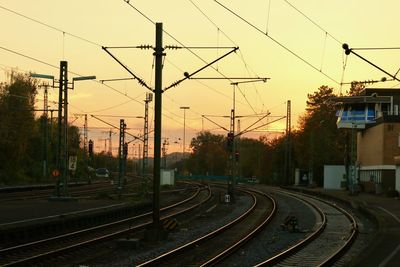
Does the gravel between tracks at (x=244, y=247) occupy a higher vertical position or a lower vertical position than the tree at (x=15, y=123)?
lower

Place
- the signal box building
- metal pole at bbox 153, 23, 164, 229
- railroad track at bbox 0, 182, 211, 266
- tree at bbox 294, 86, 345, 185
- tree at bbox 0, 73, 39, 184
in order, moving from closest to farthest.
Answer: railroad track at bbox 0, 182, 211, 266 < metal pole at bbox 153, 23, 164, 229 < the signal box building < tree at bbox 0, 73, 39, 184 < tree at bbox 294, 86, 345, 185

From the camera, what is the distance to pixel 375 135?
222ft

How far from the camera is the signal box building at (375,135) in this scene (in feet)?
202

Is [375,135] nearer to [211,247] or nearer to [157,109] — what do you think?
[157,109]

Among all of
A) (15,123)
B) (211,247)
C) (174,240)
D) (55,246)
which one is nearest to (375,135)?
(15,123)

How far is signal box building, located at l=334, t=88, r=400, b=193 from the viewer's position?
202 feet

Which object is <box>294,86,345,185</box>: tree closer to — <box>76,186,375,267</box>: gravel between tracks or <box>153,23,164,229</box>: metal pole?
<box>76,186,375,267</box>: gravel between tracks

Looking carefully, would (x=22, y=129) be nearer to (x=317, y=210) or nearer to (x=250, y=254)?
(x=317, y=210)

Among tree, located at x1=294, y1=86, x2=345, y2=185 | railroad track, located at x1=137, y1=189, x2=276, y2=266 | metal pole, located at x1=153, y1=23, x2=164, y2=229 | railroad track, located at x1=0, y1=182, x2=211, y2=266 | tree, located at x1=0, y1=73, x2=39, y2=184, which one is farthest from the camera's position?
tree, located at x1=294, y1=86, x2=345, y2=185

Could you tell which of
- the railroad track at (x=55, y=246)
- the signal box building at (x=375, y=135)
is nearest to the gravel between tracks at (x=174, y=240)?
the railroad track at (x=55, y=246)

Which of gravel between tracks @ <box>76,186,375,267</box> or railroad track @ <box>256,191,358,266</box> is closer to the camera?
railroad track @ <box>256,191,358,266</box>

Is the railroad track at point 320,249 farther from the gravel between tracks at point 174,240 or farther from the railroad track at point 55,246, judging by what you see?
the railroad track at point 55,246

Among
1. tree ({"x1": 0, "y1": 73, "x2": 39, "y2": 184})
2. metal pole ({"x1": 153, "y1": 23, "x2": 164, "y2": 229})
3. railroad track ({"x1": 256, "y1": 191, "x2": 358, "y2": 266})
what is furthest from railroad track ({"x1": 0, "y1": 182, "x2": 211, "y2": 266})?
tree ({"x1": 0, "y1": 73, "x2": 39, "y2": 184})

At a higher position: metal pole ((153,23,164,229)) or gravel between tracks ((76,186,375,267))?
metal pole ((153,23,164,229))
